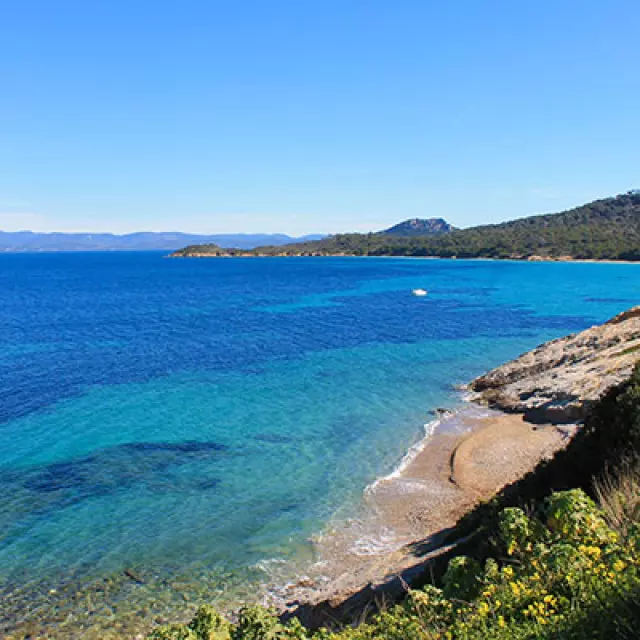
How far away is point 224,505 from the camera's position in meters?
19.3

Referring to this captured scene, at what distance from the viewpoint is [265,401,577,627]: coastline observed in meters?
13.2

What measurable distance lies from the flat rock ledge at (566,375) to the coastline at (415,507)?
3.74ft

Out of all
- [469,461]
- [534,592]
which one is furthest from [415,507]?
[534,592]

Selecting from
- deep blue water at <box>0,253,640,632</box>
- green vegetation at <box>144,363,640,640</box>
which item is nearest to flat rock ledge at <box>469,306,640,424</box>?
deep blue water at <box>0,253,640,632</box>

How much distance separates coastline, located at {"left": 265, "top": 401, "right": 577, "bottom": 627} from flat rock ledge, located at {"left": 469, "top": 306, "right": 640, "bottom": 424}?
114 centimetres

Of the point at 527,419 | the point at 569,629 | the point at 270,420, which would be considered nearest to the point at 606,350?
the point at 527,419

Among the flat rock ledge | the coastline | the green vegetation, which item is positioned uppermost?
the green vegetation

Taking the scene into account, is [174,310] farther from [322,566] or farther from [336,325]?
[322,566]

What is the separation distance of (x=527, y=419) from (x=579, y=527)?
65.8 ft

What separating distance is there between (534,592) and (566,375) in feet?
83.0

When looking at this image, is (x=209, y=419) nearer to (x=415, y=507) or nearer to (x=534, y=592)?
(x=415, y=507)

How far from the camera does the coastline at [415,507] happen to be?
520 inches

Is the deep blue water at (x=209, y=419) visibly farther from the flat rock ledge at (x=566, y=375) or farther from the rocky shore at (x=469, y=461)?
the flat rock ledge at (x=566, y=375)

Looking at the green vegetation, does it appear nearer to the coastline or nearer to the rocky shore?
the rocky shore
